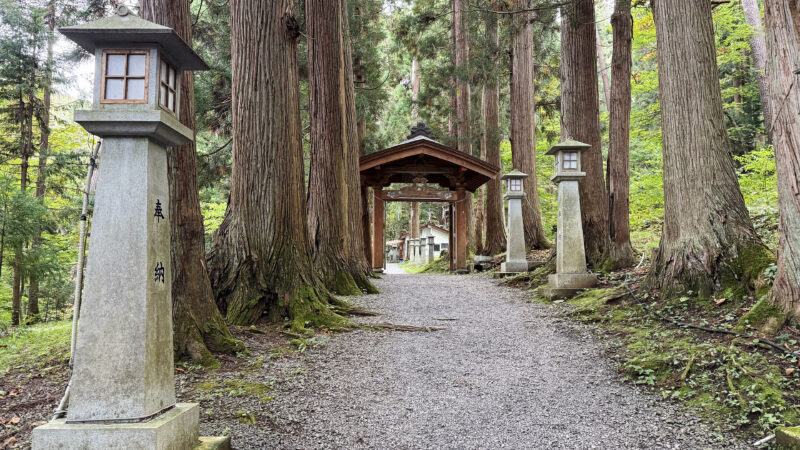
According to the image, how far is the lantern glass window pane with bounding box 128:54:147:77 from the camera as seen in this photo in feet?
7.39

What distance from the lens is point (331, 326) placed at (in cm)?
535

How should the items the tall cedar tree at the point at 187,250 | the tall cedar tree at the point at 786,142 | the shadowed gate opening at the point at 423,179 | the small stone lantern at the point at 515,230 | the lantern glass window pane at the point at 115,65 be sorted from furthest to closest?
the shadowed gate opening at the point at 423,179, the small stone lantern at the point at 515,230, the tall cedar tree at the point at 187,250, the tall cedar tree at the point at 786,142, the lantern glass window pane at the point at 115,65

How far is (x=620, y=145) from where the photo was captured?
8391 millimetres

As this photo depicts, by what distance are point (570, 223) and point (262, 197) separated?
14.5 ft

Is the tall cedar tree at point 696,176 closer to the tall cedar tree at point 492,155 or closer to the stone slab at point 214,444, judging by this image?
the stone slab at point 214,444

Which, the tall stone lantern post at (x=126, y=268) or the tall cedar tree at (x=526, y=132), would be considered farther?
the tall cedar tree at (x=526, y=132)

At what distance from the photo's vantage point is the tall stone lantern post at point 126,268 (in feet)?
6.78

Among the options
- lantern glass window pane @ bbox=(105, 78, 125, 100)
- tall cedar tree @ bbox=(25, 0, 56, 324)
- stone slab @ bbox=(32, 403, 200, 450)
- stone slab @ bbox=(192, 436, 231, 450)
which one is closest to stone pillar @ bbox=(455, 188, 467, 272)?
tall cedar tree @ bbox=(25, 0, 56, 324)

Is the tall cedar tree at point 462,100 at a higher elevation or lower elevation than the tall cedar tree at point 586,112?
higher

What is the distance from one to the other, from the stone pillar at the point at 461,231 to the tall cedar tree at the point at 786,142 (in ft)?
32.1

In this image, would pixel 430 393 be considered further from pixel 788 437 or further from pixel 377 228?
pixel 377 228

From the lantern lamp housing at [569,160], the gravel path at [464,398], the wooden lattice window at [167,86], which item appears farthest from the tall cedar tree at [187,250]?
the lantern lamp housing at [569,160]

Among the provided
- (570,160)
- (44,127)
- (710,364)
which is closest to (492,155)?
(570,160)

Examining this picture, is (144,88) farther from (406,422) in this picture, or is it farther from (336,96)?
(336,96)
